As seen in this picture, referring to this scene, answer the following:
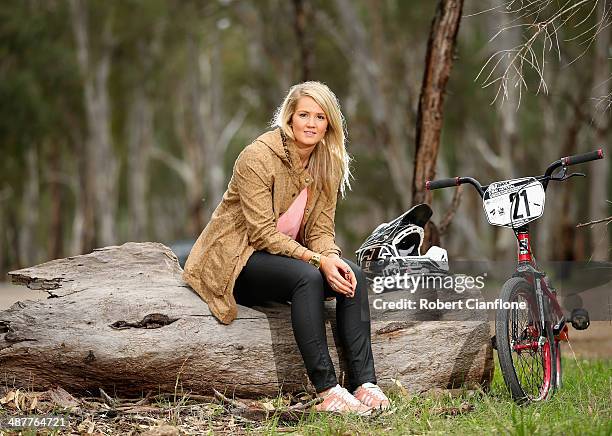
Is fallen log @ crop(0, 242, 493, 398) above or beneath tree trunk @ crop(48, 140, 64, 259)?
beneath

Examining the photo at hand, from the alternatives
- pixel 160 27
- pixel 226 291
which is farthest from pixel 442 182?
pixel 160 27

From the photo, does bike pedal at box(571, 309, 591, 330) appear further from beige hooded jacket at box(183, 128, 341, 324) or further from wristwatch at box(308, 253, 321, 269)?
wristwatch at box(308, 253, 321, 269)

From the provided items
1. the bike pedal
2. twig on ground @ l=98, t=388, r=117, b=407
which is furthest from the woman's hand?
the bike pedal

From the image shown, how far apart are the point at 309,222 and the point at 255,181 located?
43cm

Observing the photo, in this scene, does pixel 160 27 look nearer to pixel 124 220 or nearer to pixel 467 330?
pixel 467 330

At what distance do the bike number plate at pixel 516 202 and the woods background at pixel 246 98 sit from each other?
392 inches

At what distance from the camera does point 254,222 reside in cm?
424

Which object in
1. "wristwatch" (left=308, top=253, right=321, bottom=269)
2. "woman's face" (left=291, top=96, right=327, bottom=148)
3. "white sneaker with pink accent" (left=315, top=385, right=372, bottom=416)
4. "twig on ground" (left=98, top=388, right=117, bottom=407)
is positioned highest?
"woman's face" (left=291, top=96, right=327, bottom=148)

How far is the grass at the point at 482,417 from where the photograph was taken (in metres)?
3.41

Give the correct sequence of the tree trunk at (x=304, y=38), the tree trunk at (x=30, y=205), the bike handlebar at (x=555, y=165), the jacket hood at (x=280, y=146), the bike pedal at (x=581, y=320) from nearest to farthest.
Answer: the bike handlebar at (x=555, y=165)
the jacket hood at (x=280, y=146)
the bike pedal at (x=581, y=320)
the tree trunk at (x=304, y=38)
the tree trunk at (x=30, y=205)

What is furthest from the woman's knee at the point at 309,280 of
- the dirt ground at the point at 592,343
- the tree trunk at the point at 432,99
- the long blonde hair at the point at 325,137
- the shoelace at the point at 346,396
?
the dirt ground at the point at 592,343

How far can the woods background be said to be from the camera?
17141 millimetres

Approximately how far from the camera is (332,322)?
14.6 ft

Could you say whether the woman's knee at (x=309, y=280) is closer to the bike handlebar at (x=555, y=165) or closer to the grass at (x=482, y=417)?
the grass at (x=482, y=417)
